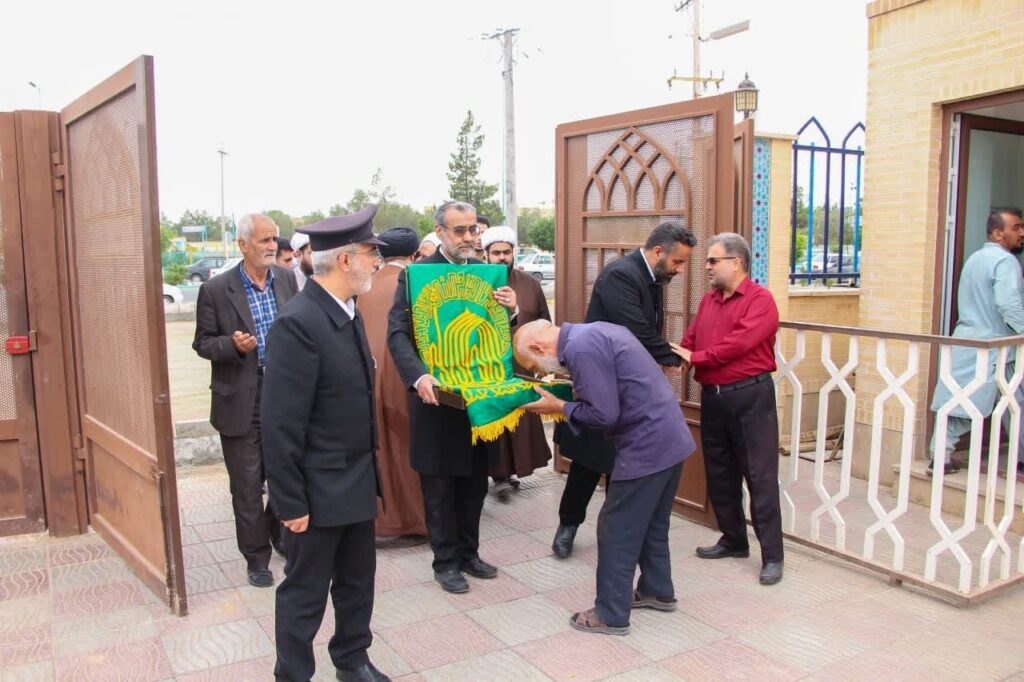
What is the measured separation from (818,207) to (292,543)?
6060 millimetres

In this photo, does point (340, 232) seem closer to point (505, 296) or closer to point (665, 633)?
point (505, 296)

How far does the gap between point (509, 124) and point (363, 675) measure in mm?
22911

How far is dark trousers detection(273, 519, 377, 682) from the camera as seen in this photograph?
2.97 m

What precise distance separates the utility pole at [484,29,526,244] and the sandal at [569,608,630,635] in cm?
2135

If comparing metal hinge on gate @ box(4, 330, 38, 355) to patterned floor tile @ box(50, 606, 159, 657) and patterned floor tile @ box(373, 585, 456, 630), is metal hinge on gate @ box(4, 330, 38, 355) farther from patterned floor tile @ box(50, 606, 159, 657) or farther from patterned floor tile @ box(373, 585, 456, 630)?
patterned floor tile @ box(373, 585, 456, 630)

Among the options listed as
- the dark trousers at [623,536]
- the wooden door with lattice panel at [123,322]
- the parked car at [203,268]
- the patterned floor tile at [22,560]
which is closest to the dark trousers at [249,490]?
the wooden door with lattice panel at [123,322]

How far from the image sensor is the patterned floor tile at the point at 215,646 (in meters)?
3.46

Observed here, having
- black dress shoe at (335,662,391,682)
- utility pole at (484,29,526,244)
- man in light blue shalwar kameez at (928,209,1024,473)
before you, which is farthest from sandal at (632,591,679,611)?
utility pole at (484,29,526,244)

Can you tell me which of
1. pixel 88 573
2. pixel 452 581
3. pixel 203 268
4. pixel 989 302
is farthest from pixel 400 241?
pixel 203 268

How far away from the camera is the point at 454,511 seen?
4.25 meters

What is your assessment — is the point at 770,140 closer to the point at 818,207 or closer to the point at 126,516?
the point at 818,207

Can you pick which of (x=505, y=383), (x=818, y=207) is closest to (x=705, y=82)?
(x=818, y=207)

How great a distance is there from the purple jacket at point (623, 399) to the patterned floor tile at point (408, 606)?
1117mm

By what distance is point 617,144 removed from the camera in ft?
18.3
